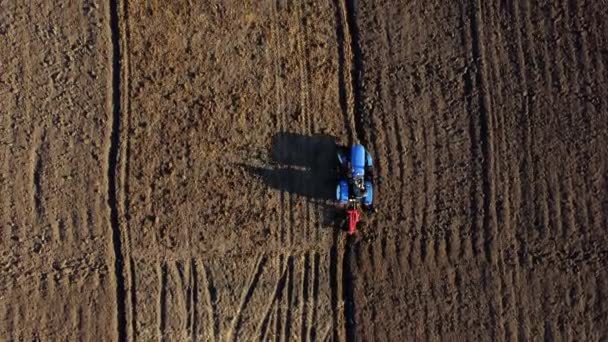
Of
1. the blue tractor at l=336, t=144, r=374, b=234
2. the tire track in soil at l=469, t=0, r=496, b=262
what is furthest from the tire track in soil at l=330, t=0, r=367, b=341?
the tire track in soil at l=469, t=0, r=496, b=262

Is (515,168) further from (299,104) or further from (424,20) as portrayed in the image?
(299,104)

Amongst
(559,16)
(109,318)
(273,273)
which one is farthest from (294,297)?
(559,16)

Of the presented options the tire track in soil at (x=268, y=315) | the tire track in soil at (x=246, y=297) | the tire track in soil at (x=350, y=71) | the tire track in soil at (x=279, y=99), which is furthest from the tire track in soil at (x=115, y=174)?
the tire track in soil at (x=350, y=71)

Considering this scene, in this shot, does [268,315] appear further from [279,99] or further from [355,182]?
[279,99]

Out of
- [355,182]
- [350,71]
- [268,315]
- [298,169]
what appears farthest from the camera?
[350,71]

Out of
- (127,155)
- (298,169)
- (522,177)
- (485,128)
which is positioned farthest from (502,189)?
(127,155)
